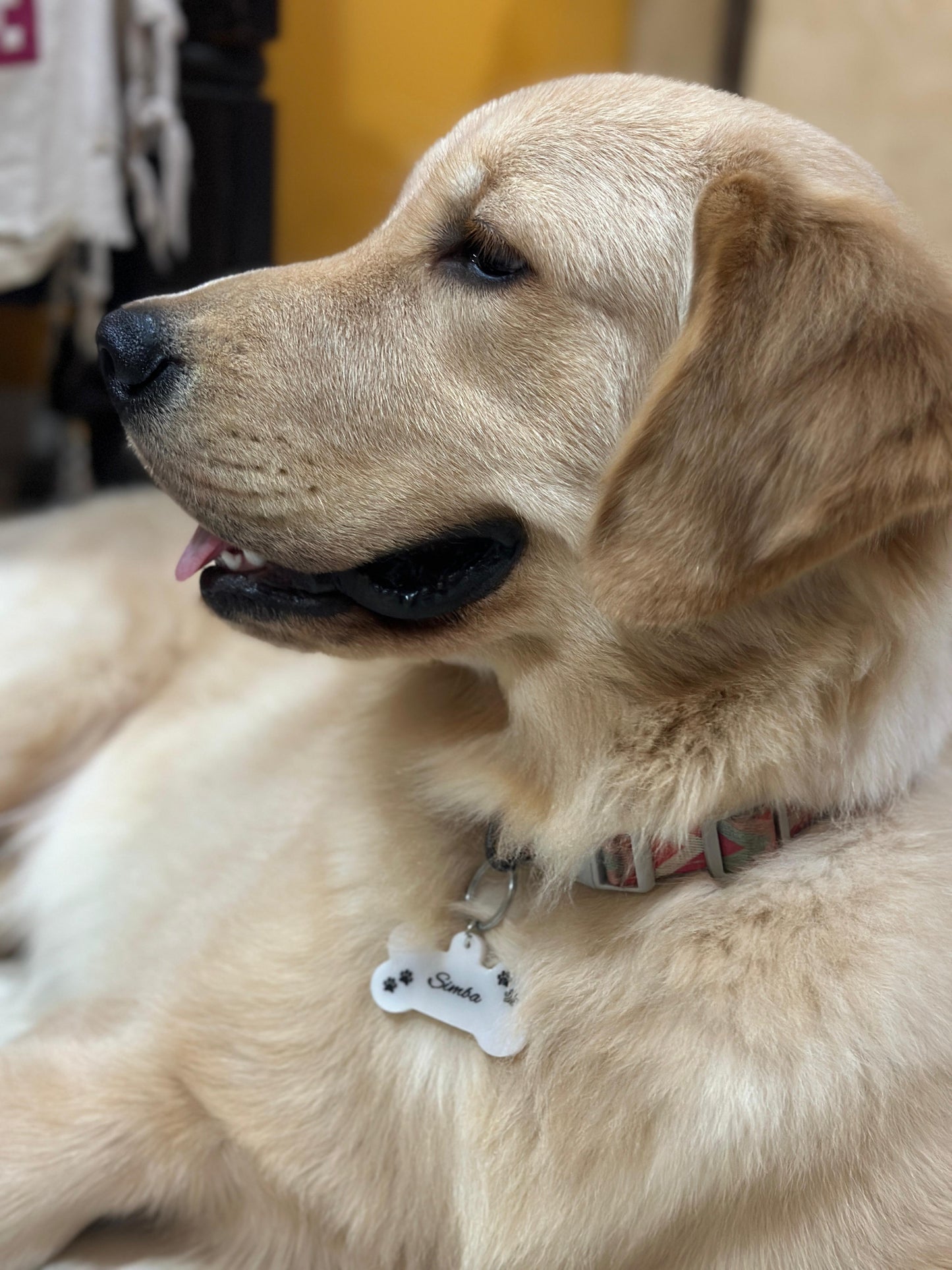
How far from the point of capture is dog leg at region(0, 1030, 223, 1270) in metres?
1.12

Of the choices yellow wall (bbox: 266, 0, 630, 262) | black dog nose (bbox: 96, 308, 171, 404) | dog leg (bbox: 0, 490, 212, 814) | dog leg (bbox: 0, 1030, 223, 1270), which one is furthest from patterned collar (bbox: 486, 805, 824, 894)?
yellow wall (bbox: 266, 0, 630, 262)

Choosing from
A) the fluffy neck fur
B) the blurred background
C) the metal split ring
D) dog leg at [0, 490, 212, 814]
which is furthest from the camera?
the blurred background

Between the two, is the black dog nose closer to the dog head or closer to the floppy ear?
the dog head

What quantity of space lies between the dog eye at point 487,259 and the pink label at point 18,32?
151cm

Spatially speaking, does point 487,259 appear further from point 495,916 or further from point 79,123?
point 79,123

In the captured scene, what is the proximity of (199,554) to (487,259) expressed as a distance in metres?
0.45

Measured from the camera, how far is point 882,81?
2492 millimetres

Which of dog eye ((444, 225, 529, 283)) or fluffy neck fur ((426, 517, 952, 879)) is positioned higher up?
dog eye ((444, 225, 529, 283))

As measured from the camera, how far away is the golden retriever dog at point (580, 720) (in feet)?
3.02

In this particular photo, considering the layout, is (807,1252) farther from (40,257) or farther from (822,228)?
(40,257)

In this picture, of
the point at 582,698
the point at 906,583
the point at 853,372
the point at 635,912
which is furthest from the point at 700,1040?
the point at 853,372

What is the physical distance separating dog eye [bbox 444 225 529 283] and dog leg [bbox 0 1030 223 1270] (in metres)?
0.89

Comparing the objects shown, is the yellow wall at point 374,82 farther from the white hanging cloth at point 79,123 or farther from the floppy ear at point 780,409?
the floppy ear at point 780,409

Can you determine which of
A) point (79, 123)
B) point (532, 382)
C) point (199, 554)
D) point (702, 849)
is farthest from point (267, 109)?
point (702, 849)
